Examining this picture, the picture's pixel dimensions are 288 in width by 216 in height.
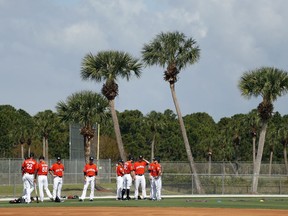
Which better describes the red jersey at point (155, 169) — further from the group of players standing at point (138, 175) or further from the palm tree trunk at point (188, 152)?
the palm tree trunk at point (188, 152)

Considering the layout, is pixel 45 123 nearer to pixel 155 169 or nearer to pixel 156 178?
pixel 155 169

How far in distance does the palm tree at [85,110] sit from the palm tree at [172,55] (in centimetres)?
660

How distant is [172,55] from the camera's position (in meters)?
55.2

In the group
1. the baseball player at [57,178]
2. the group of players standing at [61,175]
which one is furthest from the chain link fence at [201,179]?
the baseball player at [57,178]

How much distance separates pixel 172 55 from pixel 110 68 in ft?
15.4

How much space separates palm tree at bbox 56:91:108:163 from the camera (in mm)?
58594

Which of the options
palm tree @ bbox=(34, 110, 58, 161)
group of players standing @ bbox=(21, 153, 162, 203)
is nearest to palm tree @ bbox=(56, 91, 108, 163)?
group of players standing @ bbox=(21, 153, 162, 203)

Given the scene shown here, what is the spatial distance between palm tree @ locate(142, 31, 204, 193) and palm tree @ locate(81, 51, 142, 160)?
143cm

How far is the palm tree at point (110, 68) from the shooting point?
53.5 m

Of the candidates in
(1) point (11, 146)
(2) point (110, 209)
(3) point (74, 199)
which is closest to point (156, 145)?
(1) point (11, 146)

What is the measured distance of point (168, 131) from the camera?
125062 millimetres

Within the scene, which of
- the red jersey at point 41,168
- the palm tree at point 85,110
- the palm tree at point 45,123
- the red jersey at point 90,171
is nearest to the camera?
the red jersey at point 41,168

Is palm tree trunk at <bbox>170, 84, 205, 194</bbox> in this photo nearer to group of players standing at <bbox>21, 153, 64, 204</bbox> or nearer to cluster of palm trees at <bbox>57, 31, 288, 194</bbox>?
cluster of palm trees at <bbox>57, 31, 288, 194</bbox>

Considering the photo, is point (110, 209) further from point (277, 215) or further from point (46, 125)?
point (46, 125)
